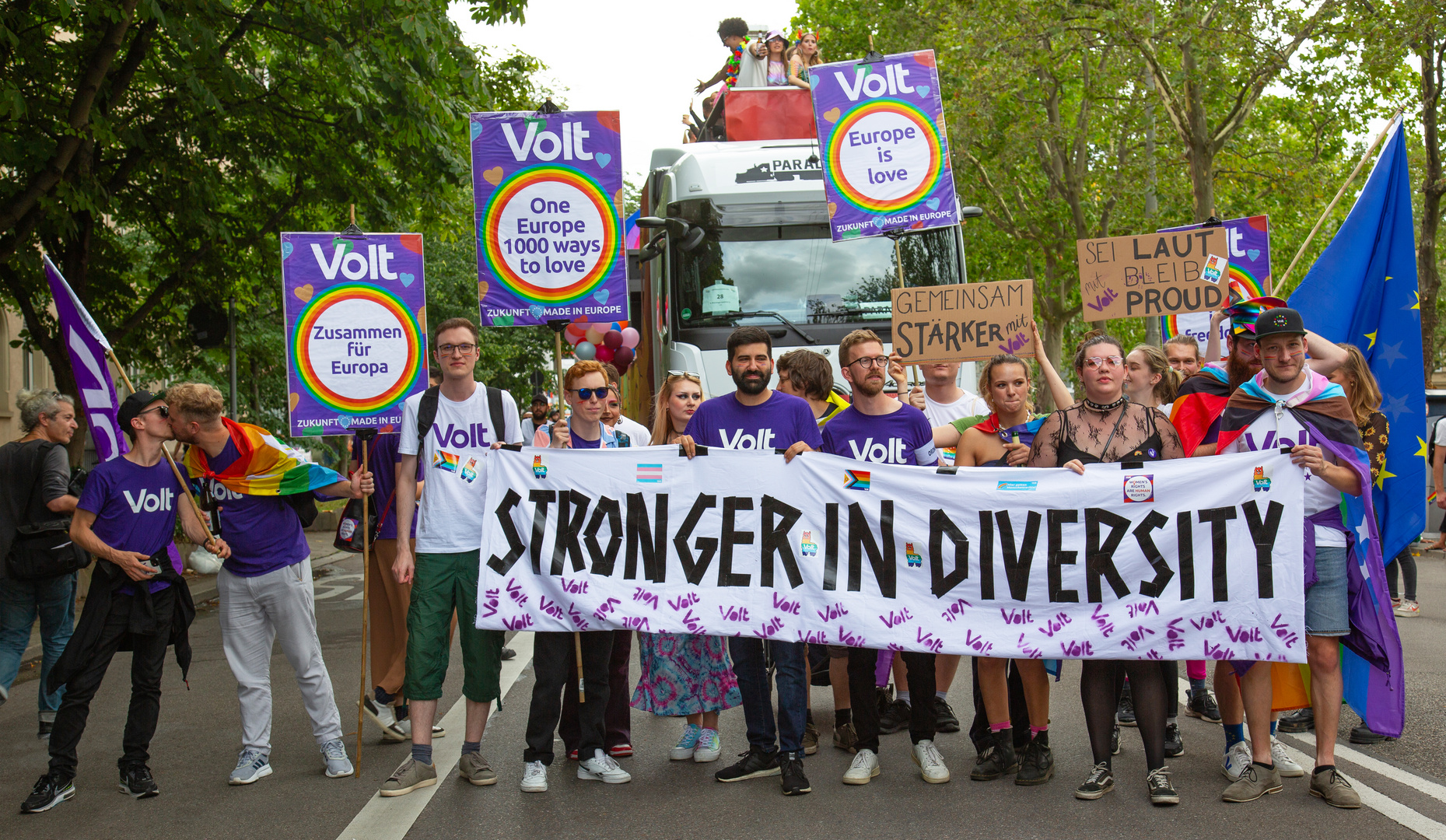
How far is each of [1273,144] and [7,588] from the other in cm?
2350

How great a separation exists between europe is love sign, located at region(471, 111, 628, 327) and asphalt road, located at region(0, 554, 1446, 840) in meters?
2.40

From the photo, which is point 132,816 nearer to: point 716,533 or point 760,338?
point 716,533

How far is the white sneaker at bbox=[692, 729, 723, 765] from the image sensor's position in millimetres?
5973

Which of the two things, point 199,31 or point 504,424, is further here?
point 199,31

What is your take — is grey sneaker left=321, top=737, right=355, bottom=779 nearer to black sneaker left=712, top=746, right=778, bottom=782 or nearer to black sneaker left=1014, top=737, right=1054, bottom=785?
black sneaker left=712, top=746, right=778, bottom=782

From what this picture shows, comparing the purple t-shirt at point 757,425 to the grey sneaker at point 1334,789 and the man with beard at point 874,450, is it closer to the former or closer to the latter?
the man with beard at point 874,450

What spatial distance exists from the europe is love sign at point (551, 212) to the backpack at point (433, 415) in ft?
4.03

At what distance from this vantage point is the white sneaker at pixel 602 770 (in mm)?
5582

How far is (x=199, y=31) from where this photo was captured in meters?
10.6

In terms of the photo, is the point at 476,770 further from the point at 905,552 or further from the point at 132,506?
the point at 905,552

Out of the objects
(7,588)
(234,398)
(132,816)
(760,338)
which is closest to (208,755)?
(132,816)

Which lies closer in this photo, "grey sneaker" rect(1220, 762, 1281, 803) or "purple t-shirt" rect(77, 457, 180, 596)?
"grey sneaker" rect(1220, 762, 1281, 803)

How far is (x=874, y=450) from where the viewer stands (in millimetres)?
5793

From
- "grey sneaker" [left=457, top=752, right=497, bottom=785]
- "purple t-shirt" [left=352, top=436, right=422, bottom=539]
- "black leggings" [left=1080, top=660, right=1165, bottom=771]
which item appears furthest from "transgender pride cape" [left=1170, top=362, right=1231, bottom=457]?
"purple t-shirt" [left=352, top=436, right=422, bottom=539]
